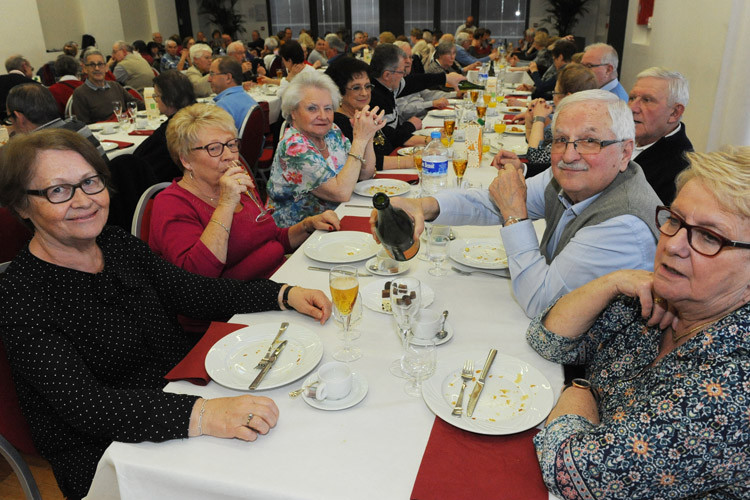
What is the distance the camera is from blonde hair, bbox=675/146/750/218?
981 millimetres

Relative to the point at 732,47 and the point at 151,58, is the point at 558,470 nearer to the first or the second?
the point at 732,47

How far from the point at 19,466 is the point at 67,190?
73 cm

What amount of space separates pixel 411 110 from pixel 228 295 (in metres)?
3.92

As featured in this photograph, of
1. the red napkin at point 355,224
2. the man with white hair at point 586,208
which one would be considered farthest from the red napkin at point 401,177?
the man with white hair at point 586,208

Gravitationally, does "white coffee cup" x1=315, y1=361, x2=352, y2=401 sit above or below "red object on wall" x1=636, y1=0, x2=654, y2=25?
below

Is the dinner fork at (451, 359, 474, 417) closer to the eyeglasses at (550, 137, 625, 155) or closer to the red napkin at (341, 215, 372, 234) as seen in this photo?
the eyeglasses at (550, 137, 625, 155)

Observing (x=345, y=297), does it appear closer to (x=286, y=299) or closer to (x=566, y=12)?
(x=286, y=299)

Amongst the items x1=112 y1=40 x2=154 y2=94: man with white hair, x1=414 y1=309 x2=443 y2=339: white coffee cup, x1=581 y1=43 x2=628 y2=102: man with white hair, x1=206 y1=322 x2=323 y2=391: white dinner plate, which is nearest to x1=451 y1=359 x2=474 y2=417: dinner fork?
x1=414 y1=309 x2=443 y2=339: white coffee cup

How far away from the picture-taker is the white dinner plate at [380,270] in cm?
191

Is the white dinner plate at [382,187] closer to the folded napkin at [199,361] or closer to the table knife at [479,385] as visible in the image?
the folded napkin at [199,361]

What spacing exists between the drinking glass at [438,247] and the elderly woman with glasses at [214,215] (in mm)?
461

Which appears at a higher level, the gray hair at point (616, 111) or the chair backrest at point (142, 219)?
the gray hair at point (616, 111)

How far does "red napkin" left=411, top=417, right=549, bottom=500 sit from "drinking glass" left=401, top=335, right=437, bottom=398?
144 millimetres

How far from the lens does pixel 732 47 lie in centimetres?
520
